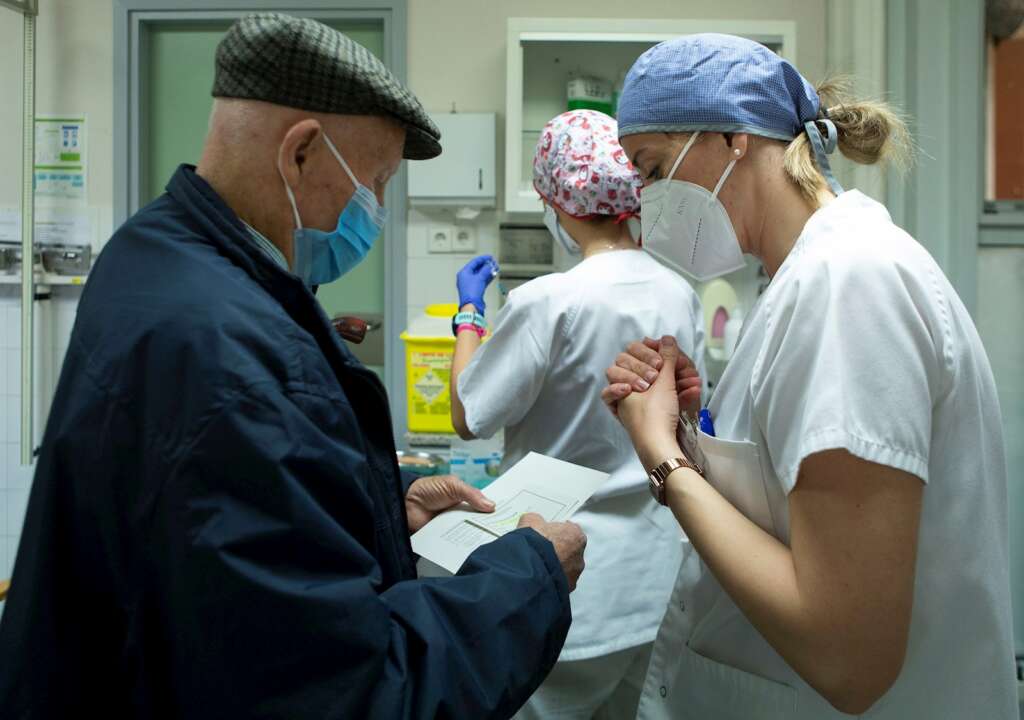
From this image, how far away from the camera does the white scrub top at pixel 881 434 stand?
29.2 inches

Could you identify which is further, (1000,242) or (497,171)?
(497,171)

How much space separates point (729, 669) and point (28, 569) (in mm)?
750

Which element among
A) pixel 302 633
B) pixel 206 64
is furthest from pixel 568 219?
pixel 206 64

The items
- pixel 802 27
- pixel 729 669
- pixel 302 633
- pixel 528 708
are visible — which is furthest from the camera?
pixel 802 27

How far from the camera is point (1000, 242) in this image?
2.04 m

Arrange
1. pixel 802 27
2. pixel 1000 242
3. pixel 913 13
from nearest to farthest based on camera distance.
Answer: pixel 1000 242 < pixel 913 13 < pixel 802 27

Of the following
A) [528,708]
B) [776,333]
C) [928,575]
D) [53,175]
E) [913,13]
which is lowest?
[528,708]

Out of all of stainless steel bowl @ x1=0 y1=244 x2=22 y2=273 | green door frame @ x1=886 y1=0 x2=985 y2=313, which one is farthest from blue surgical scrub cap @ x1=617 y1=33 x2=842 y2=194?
stainless steel bowl @ x1=0 y1=244 x2=22 y2=273

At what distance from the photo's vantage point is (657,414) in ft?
3.51

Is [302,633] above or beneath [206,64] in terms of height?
beneath

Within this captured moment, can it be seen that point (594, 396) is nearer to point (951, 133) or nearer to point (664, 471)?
point (664, 471)

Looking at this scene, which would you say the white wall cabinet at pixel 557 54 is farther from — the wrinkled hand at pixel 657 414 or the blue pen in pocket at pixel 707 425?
the blue pen in pocket at pixel 707 425

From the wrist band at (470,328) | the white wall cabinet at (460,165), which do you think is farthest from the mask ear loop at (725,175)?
the white wall cabinet at (460,165)

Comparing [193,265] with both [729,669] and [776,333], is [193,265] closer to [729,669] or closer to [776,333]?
[776,333]
